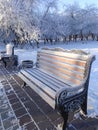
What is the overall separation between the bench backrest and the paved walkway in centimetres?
67

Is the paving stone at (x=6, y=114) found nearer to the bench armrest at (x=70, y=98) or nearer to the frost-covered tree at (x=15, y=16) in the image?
the bench armrest at (x=70, y=98)

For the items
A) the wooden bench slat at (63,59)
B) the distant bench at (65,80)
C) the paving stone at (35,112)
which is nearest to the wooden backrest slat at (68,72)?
the distant bench at (65,80)

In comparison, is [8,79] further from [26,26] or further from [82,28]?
[82,28]

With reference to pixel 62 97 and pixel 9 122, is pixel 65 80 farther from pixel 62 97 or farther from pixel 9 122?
pixel 9 122

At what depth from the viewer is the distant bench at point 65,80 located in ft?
8.95

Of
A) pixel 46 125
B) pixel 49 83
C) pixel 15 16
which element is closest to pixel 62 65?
pixel 49 83

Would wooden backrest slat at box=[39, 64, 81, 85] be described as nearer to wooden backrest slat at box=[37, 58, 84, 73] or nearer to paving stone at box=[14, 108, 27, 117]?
wooden backrest slat at box=[37, 58, 84, 73]

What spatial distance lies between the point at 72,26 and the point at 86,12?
4.69 m

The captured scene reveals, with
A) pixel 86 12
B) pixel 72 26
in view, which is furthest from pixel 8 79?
→ pixel 86 12

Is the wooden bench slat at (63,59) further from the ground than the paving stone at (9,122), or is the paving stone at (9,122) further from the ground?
the wooden bench slat at (63,59)

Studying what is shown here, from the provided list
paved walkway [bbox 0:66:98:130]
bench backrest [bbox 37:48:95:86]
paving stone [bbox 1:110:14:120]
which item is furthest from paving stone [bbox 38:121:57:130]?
bench backrest [bbox 37:48:95:86]

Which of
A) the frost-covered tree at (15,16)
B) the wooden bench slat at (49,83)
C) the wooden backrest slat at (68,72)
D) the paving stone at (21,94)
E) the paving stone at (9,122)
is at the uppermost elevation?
the frost-covered tree at (15,16)

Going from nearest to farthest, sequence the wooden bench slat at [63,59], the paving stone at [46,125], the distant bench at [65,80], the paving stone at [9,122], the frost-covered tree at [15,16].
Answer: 1. the distant bench at [65,80]
2. the paving stone at [46,125]
3. the paving stone at [9,122]
4. the wooden bench slat at [63,59]
5. the frost-covered tree at [15,16]

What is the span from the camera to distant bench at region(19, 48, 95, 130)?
8.95 feet
